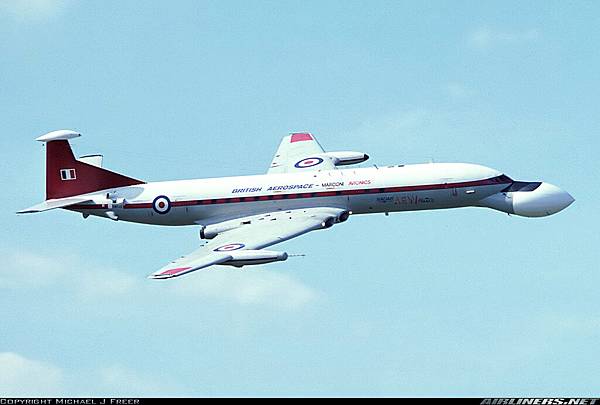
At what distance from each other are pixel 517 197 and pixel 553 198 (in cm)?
175

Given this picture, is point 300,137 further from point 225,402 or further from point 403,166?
point 225,402

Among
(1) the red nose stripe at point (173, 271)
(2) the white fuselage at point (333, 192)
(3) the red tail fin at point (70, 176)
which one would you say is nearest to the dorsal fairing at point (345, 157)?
(2) the white fuselage at point (333, 192)

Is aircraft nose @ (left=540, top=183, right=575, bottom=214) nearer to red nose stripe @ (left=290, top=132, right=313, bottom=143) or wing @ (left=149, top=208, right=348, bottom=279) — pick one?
wing @ (left=149, top=208, right=348, bottom=279)

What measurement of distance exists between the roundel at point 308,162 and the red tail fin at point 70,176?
8.63 m

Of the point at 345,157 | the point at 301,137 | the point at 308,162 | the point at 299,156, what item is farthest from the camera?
the point at 301,137

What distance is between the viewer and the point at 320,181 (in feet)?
152

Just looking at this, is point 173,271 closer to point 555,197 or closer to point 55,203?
point 55,203

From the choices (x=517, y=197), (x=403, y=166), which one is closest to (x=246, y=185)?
(x=403, y=166)

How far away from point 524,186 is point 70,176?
75.6ft

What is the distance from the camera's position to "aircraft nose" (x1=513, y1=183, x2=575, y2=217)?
45.7 m

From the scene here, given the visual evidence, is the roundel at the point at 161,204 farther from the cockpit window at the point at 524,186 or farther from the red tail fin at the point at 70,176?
the cockpit window at the point at 524,186

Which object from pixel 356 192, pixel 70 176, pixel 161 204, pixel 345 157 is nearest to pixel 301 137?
Answer: pixel 345 157

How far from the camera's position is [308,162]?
51.4m

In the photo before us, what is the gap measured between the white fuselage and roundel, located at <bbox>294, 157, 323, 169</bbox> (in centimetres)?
361
